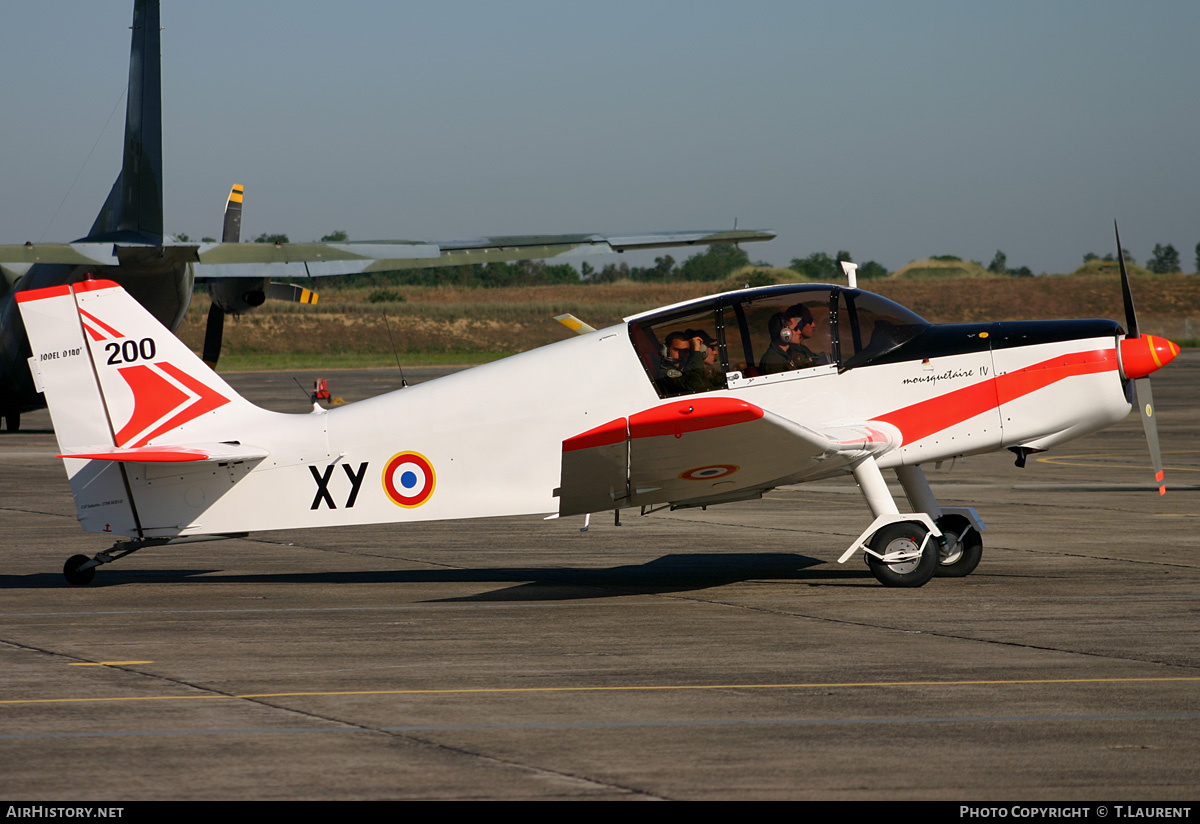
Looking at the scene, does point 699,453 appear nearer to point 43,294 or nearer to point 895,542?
point 895,542

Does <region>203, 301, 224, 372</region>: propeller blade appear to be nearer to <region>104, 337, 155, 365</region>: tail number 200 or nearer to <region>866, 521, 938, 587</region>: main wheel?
<region>104, 337, 155, 365</region>: tail number 200

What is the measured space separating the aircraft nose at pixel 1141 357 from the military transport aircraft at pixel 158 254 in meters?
9.83

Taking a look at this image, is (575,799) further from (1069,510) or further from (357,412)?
(1069,510)

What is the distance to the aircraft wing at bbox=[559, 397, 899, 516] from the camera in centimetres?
888

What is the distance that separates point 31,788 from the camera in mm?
5102

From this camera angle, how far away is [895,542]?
32.7 feet

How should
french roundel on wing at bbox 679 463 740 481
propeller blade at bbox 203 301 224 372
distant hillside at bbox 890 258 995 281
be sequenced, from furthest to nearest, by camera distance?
distant hillside at bbox 890 258 995 281 → propeller blade at bbox 203 301 224 372 → french roundel on wing at bbox 679 463 740 481

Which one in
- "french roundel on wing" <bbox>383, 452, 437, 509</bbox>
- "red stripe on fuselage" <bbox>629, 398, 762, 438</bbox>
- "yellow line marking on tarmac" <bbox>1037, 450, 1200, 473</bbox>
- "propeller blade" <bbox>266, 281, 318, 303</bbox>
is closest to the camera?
"red stripe on fuselage" <bbox>629, 398, 762, 438</bbox>

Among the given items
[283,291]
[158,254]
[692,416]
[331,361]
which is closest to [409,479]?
[692,416]

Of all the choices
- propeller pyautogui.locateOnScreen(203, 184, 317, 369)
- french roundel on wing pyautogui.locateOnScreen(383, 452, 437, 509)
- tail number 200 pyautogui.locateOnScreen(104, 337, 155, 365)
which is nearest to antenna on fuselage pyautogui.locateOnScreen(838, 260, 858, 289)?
french roundel on wing pyautogui.locateOnScreen(383, 452, 437, 509)

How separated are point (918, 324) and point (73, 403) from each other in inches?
282

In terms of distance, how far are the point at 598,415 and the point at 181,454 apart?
11.3 feet

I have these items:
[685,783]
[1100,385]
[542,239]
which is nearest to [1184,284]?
[542,239]

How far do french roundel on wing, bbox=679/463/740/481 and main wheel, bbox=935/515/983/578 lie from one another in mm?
2088
